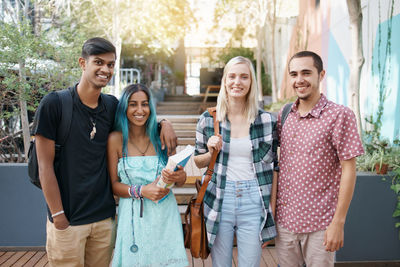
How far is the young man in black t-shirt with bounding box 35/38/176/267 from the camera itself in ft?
6.03

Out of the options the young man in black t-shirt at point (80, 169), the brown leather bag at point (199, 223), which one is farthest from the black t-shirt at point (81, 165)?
the brown leather bag at point (199, 223)

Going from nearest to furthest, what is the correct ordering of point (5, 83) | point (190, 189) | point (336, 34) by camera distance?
point (5, 83) → point (190, 189) → point (336, 34)

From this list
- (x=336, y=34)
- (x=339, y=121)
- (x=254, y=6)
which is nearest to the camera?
(x=339, y=121)

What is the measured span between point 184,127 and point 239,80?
17.8 feet

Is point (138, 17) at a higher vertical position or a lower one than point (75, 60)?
higher

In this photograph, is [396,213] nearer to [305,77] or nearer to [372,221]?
[372,221]

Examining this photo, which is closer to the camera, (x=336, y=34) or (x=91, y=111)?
(x=91, y=111)

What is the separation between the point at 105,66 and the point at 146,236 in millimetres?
1057

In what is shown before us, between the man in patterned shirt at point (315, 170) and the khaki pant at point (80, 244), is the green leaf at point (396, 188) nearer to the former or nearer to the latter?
the man in patterned shirt at point (315, 170)

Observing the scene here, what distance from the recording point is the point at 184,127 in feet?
24.5

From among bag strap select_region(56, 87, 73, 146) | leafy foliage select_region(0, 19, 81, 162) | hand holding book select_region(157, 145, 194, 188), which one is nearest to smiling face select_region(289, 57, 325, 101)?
hand holding book select_region(157, 145, 194, 188)

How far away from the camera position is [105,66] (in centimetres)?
194

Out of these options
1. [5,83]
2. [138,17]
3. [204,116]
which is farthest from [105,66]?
[138,17]

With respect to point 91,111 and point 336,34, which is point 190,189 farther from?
point 336,34
